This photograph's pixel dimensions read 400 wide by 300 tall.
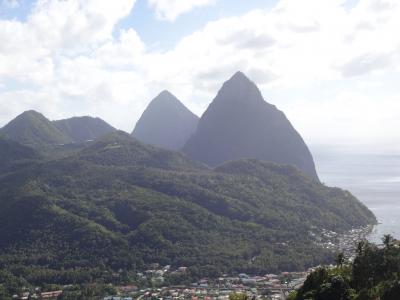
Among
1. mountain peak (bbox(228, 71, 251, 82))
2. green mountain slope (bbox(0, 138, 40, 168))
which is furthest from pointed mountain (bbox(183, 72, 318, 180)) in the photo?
green mountain slope (bbox(0, 138, 40, 168))

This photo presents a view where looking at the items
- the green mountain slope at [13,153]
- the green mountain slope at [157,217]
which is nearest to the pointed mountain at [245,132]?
the green mountain slope at [157,217]

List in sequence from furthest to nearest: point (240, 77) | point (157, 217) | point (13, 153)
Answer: point (240, 77) → point (13, 153) → point (157, 217)

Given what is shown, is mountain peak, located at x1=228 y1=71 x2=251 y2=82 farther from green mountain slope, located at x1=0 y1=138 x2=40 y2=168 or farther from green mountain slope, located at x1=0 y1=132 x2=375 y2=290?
green mountain slope, located at x1=0 y1=138 x2=40 y2=168

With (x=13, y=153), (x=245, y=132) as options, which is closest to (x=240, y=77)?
(x=245, y=132)

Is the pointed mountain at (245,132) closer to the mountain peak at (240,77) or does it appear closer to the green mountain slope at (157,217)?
the mountain peak at (240,77)

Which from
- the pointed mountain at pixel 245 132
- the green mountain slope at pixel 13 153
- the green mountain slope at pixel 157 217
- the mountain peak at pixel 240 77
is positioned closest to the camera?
the green mountain slope at pixel 157 217

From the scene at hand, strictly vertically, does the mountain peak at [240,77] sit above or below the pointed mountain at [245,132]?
above

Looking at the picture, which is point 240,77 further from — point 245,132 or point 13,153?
point 13,153
